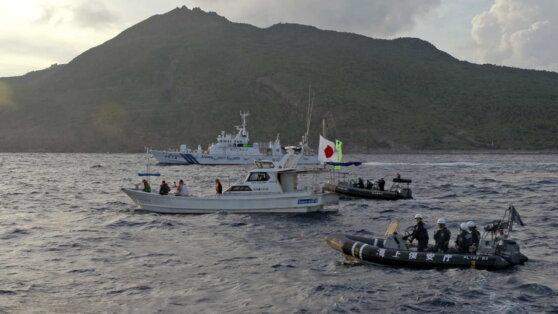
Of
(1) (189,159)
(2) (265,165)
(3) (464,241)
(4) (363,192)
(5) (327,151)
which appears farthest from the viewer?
(1) (189,159)

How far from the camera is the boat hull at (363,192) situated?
4475cm

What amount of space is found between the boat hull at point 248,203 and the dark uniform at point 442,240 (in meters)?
14.1

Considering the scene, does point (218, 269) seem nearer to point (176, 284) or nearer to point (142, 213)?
point (176, 284)

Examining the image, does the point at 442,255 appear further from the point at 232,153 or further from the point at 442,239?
the point at 232,153

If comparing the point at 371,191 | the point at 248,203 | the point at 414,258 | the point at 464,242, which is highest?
the point at 371,191

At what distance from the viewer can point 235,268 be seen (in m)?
22.0

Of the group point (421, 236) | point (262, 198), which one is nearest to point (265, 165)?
point (262, 198)

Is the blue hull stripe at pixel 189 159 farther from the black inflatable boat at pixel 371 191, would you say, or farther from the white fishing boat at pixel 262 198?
the white fishing boat at pixel 262 198

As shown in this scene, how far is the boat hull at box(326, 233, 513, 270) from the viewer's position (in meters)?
20.8

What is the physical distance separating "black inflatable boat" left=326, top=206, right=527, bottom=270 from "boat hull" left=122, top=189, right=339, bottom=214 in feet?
39.8

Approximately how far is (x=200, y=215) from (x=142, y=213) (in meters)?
4.20

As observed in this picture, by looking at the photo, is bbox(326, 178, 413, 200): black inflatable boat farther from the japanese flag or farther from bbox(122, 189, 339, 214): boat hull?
bbox(122, 189, 339, 214): boat hull

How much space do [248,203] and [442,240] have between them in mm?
15626

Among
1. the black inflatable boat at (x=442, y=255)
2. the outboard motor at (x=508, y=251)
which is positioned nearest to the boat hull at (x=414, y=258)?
the black inflatable boat at (x=442, y=255)
